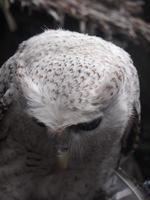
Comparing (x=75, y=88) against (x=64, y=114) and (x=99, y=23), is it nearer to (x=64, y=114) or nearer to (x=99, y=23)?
(x=64, y=114)

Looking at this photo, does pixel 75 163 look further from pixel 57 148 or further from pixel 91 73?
pixel 91 73

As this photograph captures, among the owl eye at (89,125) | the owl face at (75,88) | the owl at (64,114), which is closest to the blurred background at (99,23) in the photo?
the owl at (64,114)

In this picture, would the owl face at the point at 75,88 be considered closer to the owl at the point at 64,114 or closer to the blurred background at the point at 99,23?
the owl at the point at 64,114

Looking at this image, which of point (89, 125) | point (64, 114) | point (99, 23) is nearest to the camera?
point (64, 114)

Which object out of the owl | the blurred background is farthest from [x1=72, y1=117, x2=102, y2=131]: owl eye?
the blurred background

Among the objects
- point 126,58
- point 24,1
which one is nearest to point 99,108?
point 126,58

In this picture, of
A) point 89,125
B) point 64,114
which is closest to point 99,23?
point 89,125

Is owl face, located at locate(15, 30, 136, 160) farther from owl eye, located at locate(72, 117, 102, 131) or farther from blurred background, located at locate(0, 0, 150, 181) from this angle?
blurred background, located at locate(0, 0, 150, 181)
